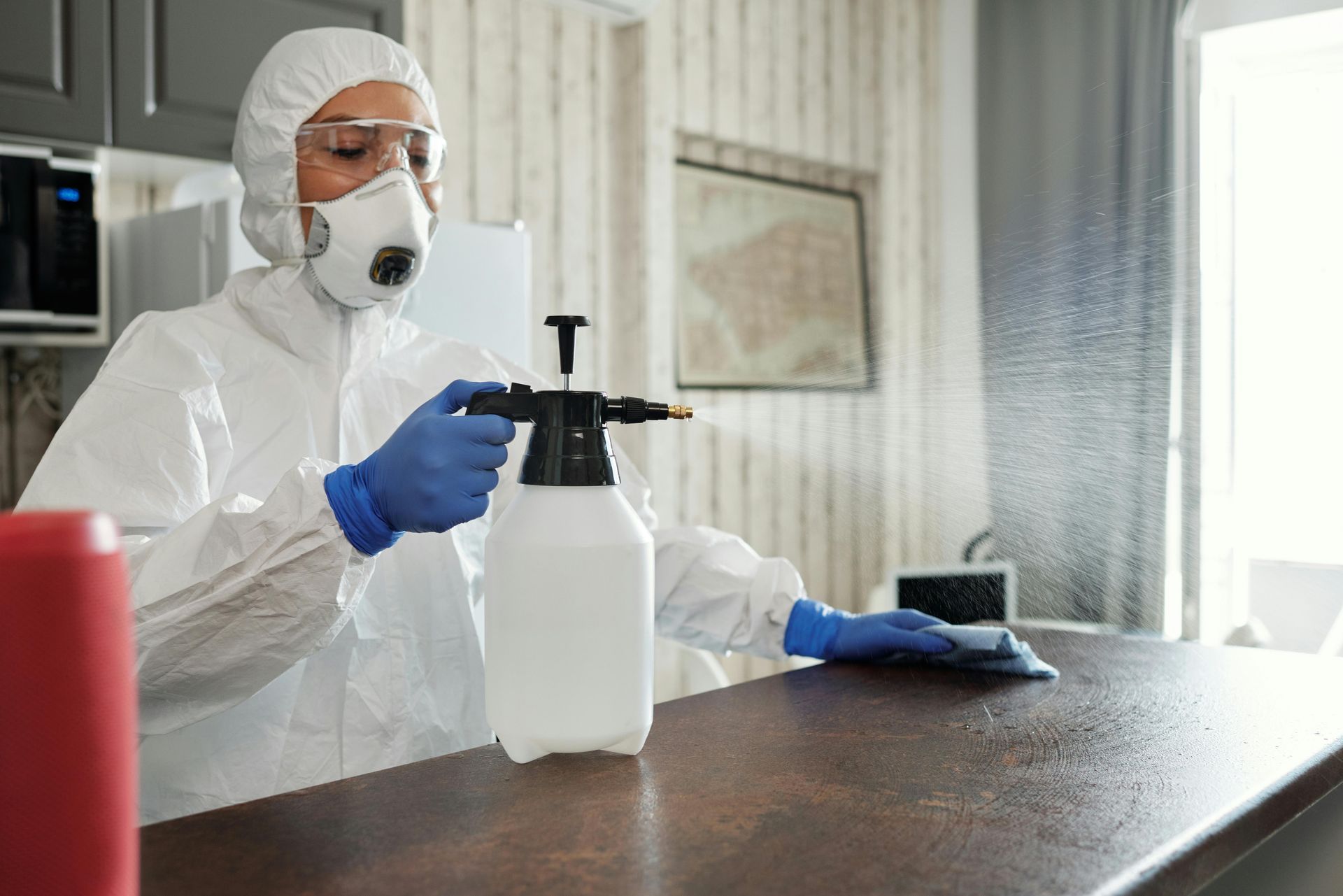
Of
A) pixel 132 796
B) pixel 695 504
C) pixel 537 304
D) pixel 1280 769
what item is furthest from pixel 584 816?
pixel 695 504

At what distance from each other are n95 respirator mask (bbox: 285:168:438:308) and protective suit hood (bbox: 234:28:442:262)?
0.05 metres

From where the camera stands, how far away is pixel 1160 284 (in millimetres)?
3180

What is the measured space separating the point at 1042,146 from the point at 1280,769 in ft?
9.92

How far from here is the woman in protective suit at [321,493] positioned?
0.85 m

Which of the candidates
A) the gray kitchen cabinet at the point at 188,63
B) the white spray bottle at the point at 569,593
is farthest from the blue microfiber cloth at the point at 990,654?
the gray kitchen cabinet at the point at 188,63

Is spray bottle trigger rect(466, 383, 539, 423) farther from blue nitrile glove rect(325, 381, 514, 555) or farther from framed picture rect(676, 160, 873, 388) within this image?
framed picture rect(676, 160, 873, 388)

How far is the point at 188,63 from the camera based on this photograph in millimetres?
1810

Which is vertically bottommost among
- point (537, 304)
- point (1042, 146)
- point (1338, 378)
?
point (1338, 378)

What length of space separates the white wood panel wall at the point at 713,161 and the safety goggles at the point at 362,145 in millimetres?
1267

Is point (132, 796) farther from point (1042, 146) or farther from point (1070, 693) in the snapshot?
point (1042, 146)

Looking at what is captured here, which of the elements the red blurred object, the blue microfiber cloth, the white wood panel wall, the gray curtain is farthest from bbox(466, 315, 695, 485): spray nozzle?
the gray curtain

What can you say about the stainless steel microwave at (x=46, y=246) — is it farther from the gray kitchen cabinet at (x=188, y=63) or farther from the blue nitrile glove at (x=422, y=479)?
the blue nitrile glove at (x=422, y=479)

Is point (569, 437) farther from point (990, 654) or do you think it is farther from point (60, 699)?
point (990, 654)

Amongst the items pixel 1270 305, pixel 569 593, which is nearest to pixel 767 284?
pixel 1270 305
